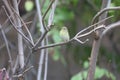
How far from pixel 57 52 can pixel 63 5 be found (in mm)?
318

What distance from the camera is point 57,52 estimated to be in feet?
A: 8.30

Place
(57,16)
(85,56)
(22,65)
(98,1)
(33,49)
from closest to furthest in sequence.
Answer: (33,49) < (22,65) < (98,1) < (57,16) < (85,56)

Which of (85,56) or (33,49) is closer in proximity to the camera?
(33,49)

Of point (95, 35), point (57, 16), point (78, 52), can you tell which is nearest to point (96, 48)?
point (95, 35)

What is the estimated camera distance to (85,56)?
261cm

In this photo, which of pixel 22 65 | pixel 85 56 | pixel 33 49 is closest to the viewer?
pixel 33 49

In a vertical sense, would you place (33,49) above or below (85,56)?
above

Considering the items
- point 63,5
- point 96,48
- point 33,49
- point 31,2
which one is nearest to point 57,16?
point 63,5

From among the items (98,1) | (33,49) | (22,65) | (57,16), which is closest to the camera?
(33,49)

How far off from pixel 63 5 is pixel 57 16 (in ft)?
0.39

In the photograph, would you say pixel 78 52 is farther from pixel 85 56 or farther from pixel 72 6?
pixel 72 6

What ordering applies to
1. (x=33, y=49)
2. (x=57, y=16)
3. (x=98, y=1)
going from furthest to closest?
(x=57, y=16) → (x=98, y=1) → (x=33, y=49)

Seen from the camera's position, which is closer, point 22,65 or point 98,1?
point 22,65

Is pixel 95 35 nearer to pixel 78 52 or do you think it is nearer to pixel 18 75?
pixel 18 75
